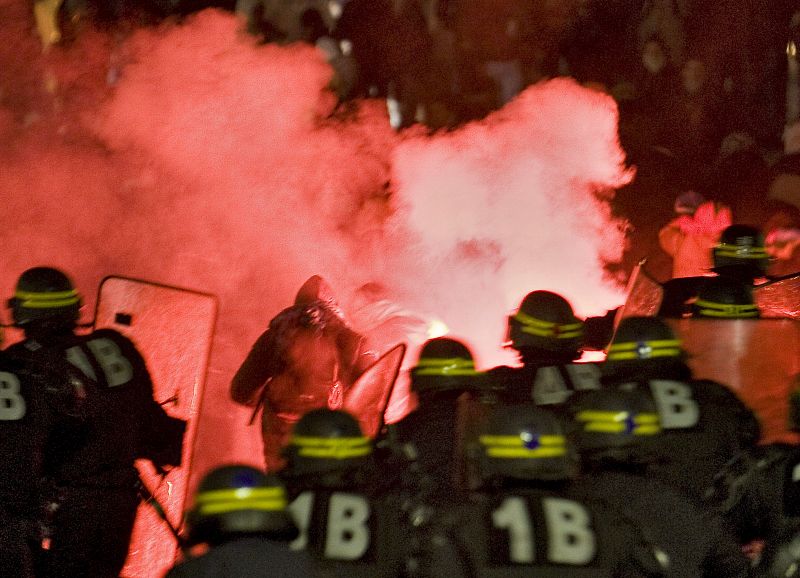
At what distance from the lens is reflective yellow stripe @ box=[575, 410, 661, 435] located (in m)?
4.34

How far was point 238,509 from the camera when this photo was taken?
3.41m

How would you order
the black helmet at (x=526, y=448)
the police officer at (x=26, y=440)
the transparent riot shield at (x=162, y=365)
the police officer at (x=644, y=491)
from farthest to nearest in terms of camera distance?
the transparent riot shield at (x=162, y=365) → the police officer at (x=26, y=440) → the police officer at (x=644, y=491) → the black helmet at (x=526, y=448)

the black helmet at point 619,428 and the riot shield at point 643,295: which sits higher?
the riot shield at point 643,295

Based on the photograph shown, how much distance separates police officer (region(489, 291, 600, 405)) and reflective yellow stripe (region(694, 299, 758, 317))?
0.65m

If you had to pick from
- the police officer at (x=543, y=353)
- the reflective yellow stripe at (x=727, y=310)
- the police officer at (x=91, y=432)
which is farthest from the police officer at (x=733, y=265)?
the police officer at (x=91, y=432)

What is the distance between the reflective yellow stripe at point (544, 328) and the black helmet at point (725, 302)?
0.67 meters

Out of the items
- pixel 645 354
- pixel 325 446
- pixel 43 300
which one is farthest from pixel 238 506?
pixel 43 300

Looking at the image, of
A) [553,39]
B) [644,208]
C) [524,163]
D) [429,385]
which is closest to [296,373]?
[429,385]

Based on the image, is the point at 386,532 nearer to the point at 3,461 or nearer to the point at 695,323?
the point at 3,461

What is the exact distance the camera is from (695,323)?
629 cm

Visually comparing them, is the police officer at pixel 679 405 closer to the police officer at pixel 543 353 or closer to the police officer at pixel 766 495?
the police officer at pixel 766 495

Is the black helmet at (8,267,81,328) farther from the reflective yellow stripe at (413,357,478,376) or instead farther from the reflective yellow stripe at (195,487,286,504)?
the reflective yellow stripe at (195,487,286,504)

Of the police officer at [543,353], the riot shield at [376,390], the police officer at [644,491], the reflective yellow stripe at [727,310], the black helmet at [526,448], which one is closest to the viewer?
the black helmet at [526,448]

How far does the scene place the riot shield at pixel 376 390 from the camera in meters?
6.61
